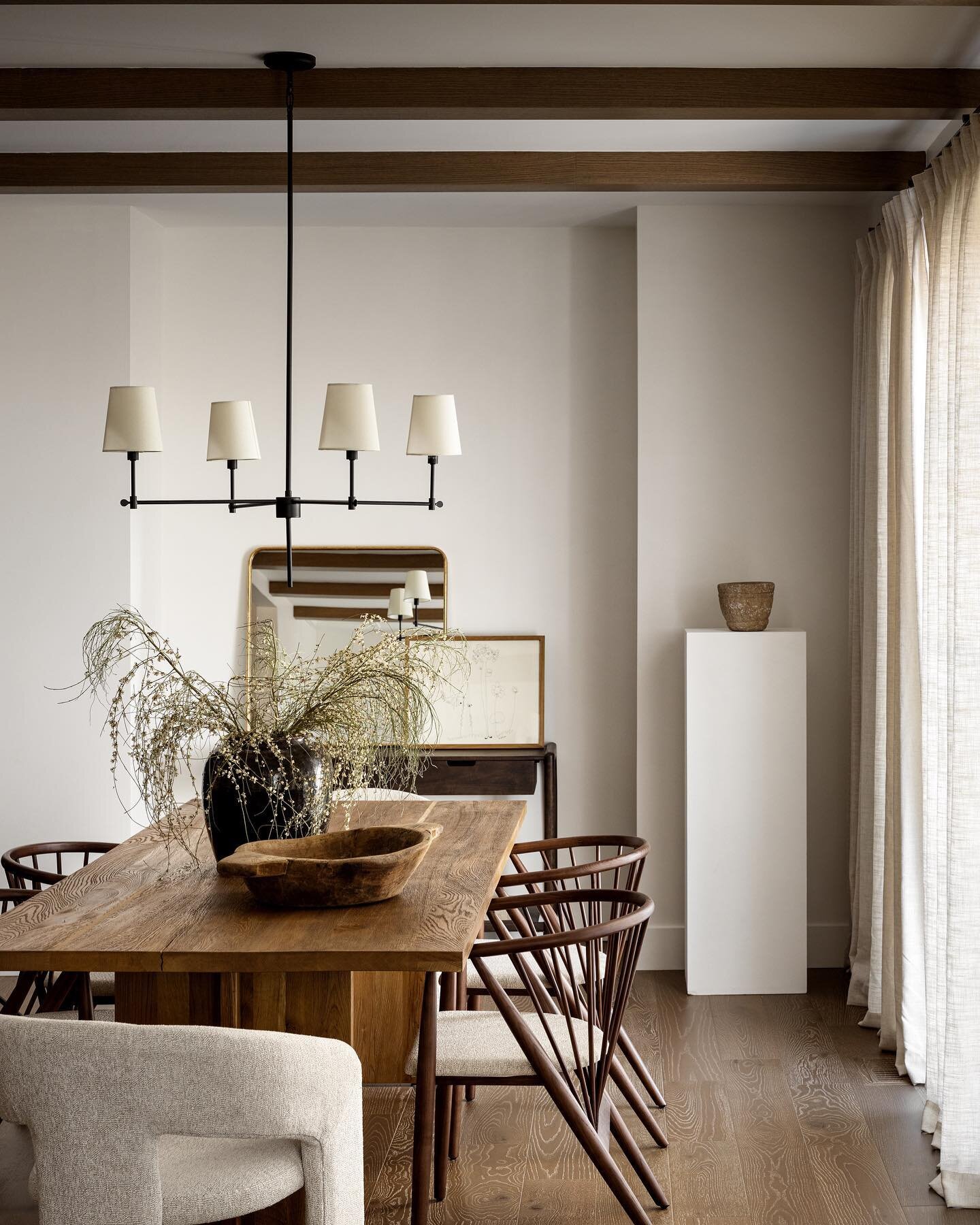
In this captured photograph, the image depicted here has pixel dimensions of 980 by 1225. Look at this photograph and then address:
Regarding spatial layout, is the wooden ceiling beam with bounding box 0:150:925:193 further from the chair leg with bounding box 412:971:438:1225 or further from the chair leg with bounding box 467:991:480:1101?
the chair leg with bounding box 412:971:438:1225

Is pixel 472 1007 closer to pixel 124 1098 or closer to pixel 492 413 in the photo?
pixel 124 1098

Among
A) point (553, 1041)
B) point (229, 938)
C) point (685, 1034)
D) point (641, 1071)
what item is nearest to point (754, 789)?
point (685, 1034)

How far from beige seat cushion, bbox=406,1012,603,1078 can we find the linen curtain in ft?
3.19

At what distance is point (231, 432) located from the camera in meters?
3.19

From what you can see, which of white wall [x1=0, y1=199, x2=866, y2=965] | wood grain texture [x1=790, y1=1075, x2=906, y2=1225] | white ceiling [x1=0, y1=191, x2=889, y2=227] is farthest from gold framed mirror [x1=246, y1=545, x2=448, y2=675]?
wood grain texture [x1=790, y1=1075, x2=906, y2=1225]

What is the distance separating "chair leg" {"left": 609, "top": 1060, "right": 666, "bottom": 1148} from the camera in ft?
9.78

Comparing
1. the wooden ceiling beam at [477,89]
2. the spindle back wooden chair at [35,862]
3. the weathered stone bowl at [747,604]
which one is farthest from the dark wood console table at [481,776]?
the wooden ceiling beam at [477,89]

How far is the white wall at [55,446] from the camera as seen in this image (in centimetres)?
472

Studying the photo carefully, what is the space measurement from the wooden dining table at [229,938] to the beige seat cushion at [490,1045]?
188mm

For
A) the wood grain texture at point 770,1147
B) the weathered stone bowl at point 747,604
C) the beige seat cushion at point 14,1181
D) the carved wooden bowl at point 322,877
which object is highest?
the weathered stone bowl at point 747,604

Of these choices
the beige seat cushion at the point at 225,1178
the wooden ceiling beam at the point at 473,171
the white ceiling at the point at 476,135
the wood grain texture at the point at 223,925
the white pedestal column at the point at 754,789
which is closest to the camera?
the beige seat cushion at the point at 225,1178

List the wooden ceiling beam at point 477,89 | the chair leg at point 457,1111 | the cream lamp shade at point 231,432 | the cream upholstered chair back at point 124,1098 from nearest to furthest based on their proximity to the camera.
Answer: the cream upholstered chair back at point 124,1098
the chair leg at point 457,1111
the cream lamp shade at point 231,432
the wooden ceiling beam at point 477,89

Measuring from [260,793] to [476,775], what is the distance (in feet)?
6.84

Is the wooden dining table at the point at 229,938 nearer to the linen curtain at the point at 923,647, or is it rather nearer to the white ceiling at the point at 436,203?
the linen curtain at the point at 923,647
